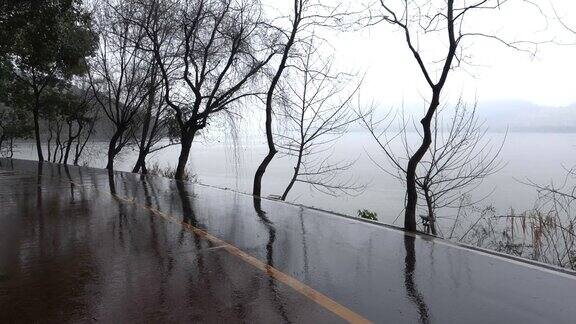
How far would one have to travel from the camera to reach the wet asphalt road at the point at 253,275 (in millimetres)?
3762

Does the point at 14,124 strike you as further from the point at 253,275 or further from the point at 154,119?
the point at 253,275

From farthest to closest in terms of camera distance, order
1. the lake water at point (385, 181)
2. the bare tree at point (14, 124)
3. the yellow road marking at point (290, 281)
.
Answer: the bare tree at point (14, 124)
the lake water at point (385, 181)
the yellow road marking at point (290, 281)

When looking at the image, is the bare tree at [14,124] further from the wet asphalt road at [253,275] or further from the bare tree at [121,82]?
the wet asphalt road at [253,275]

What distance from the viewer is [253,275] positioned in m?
4.70

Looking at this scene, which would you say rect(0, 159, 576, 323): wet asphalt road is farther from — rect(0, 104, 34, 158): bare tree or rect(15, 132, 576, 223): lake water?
rect(0, 104, 34, 158): bare tree

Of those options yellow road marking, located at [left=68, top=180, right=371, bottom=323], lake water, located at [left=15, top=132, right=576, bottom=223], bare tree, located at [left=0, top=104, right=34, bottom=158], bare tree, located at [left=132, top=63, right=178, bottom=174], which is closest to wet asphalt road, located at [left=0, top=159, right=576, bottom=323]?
yellow road marking, located at [left=68, top=180, right=371, bottom=323]

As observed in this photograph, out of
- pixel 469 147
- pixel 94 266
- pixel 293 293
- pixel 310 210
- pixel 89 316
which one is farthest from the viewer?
pixel 469 147

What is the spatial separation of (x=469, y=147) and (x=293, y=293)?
920 cm

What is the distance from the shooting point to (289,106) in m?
16.1

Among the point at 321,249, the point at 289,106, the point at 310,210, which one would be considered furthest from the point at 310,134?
the point at 321,249

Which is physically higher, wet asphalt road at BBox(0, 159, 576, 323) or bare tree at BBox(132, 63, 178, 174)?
bare tree at BBox(132, 63, 178, 174)

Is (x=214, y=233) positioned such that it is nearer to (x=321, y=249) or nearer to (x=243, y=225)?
(x=243, y=225)

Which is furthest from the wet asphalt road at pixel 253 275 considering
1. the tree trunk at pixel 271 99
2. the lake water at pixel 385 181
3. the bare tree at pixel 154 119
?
the bare tree at pixel 154 119

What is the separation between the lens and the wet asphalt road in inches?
148
